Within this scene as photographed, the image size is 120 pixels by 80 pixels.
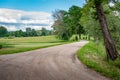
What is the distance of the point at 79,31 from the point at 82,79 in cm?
7053

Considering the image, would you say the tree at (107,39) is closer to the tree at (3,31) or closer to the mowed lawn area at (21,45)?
the mowed lawn area at (21,45)

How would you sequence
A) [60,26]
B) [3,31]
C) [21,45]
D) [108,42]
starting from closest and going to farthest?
[108,42] → [21,45] → [60,26] → [3,31]

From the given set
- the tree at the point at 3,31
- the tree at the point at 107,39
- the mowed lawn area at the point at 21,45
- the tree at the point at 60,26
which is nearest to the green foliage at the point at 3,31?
the tree at the point at 3,31

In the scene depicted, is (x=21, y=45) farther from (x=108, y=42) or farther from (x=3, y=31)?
(x=3, y=31)

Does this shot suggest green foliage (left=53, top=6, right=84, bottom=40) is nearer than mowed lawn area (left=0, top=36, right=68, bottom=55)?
No

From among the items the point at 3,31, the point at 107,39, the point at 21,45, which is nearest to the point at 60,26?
the point at 21,45

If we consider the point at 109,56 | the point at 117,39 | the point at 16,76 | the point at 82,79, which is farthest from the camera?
the point at 117,39

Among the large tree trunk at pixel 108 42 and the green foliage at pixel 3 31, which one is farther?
Result: the green foliage at pixel 3 31

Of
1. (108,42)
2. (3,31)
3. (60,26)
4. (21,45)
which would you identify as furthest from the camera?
(3,31)

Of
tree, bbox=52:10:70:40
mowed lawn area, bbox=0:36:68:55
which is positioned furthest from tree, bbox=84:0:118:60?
tree, bbox=52:10:70:40

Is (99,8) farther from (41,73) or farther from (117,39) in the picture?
(117,39)

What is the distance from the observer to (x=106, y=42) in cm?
1728

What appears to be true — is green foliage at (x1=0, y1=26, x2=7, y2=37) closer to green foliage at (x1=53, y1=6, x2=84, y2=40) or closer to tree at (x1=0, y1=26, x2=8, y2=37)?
tree at (x1=0, y1=26, x2=8, y2=37)

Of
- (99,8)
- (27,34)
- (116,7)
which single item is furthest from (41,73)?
(27,34)
